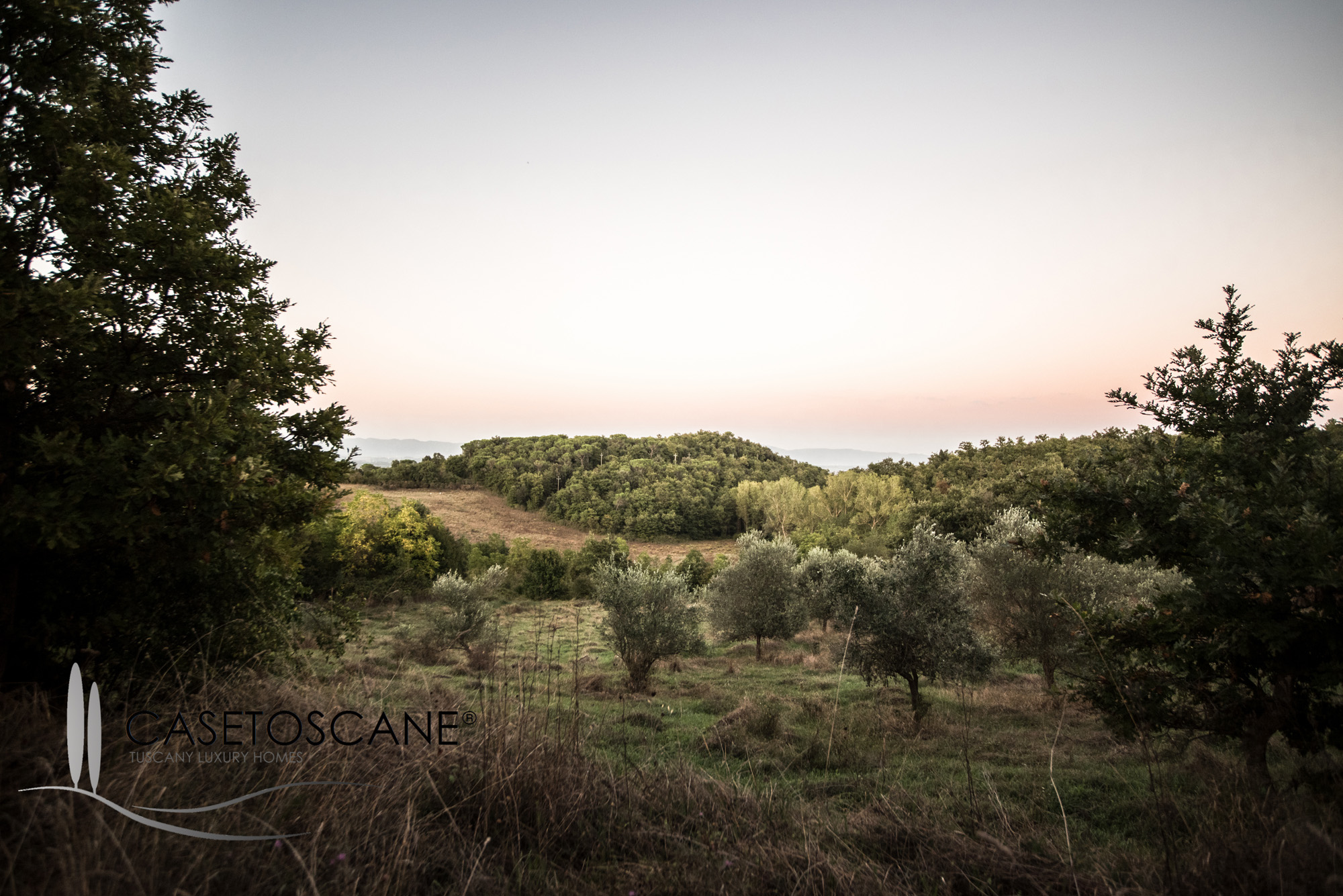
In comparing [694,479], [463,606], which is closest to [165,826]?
[463,606]

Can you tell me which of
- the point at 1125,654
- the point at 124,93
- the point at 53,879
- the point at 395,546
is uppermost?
the point at 124,93

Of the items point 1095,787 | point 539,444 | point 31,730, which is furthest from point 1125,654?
point 539,444

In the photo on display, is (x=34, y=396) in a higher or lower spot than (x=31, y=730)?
higher

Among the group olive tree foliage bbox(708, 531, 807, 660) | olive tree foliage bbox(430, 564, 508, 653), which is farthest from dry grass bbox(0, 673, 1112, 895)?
olive tree foliage bbox(708, 531, 807, 660)

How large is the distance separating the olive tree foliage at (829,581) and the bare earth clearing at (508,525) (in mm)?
34838

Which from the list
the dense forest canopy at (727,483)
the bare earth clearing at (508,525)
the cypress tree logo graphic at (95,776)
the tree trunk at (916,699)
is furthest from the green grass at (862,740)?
the bare earth clearing at (508,525)

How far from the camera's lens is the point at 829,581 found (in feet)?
61.7

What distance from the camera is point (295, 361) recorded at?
7691mm

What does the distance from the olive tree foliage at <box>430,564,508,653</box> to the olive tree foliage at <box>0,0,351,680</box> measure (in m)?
15.6

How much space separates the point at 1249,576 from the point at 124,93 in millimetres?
14432

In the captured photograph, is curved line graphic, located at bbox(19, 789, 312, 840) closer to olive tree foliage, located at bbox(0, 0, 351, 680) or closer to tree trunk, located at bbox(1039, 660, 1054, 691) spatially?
olive tree foliage, located at bbox(0, 0, 351, 680)

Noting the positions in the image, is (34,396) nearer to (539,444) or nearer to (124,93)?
(124,93)

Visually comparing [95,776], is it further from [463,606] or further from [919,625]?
[463,606]

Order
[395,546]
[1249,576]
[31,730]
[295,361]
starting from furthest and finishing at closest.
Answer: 1. [395,546]
2. [295,361]
3. [1249,576]
4. [31,730]
